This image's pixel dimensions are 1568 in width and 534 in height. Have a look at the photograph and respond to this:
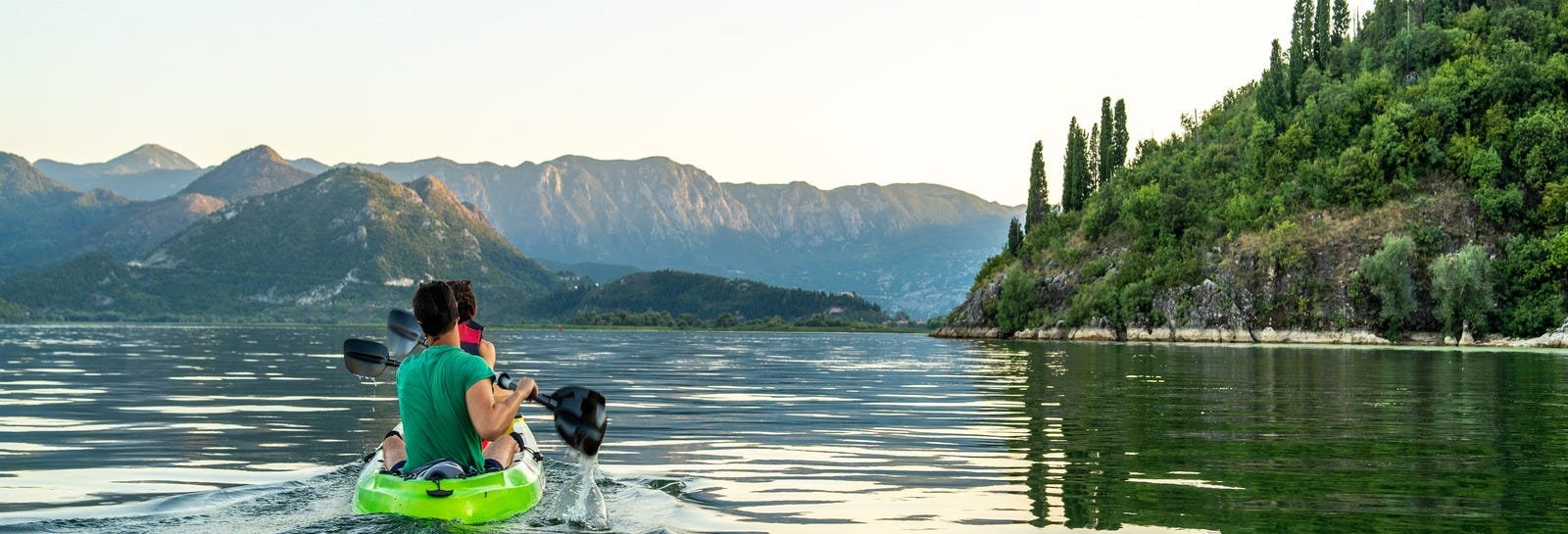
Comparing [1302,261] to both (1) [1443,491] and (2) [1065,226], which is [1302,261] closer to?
(2) [1065,226]

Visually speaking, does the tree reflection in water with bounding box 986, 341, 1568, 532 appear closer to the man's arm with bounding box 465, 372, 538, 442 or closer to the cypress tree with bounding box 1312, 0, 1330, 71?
the man's arm with bounding box 465, 372, 538, 442

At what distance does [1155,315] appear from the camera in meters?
160

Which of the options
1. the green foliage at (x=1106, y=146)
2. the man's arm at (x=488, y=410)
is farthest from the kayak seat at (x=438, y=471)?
the green foliage at (x=1106, y=146)

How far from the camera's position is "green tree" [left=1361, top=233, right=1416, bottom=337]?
131 metres

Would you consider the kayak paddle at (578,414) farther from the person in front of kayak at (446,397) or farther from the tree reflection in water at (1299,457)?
the tree reflection in water at (1299,457)

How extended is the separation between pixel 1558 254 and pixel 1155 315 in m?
43.2

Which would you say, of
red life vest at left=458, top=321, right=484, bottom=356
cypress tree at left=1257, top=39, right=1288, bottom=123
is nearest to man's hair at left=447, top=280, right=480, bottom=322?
red life vest at left=458, top=321, right=484, bottom=356

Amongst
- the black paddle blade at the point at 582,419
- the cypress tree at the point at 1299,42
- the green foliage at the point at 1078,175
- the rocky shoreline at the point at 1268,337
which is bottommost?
the black paddle blade at the point at 582,419

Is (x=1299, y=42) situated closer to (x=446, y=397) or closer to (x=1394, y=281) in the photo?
(x=1394, y=281)

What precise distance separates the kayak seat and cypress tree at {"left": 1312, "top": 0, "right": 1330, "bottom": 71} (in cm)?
17242

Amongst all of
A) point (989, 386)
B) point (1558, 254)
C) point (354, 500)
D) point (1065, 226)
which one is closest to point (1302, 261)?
point (1558, 254)

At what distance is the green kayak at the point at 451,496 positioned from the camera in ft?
49.3

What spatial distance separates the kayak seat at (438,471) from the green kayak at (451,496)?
0.06m

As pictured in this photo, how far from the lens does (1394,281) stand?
131375 mm
